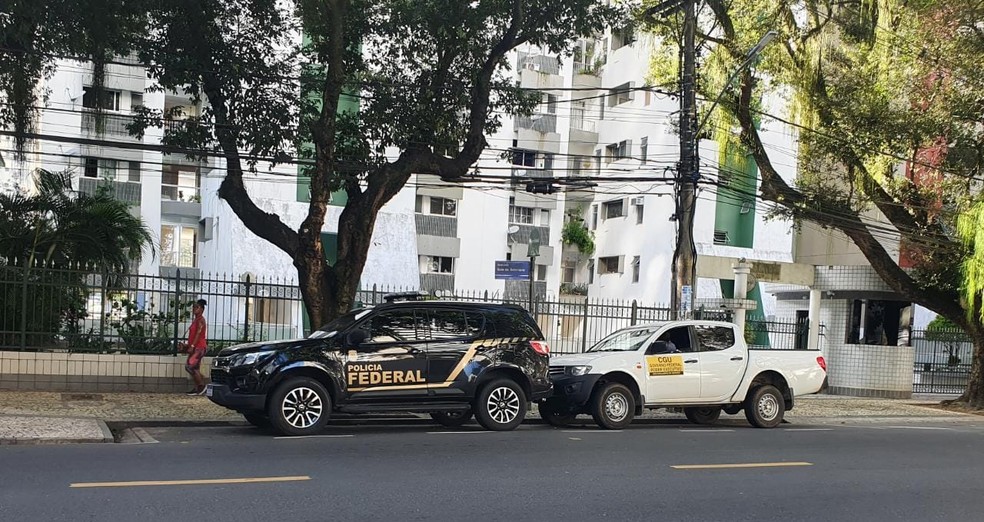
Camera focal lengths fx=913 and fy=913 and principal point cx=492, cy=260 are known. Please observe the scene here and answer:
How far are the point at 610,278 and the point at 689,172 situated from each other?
25.7 meters

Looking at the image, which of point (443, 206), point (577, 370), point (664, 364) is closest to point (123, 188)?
point (443, 206)

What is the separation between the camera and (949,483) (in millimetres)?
10008

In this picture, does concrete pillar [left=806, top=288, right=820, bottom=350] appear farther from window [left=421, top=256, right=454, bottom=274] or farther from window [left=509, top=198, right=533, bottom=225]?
window [left=509, top=198, right=533, bottom=225]

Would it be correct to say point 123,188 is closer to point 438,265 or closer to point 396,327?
point 438,265

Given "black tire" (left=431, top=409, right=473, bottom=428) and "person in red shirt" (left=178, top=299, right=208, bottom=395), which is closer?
"black tire" (left=431, top=409, right=473, bottom=428)

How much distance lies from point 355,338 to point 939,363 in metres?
21.1

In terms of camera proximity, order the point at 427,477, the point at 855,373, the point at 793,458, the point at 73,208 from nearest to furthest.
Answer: the point at 427,477 → the point at 793,458 → the point at 73,208 → the point at 855,373

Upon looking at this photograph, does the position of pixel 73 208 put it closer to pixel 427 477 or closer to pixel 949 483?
pixel 427 477

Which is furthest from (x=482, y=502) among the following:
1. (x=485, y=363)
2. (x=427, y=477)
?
(x=485, y=363)

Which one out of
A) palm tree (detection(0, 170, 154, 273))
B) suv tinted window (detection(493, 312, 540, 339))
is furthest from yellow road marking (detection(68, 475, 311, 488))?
palm tree (detection(0, 170, 154, 273))

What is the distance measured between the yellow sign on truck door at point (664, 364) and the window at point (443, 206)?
941 inches

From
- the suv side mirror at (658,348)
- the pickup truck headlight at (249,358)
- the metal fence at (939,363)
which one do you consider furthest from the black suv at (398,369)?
the metal fence at (939,363)

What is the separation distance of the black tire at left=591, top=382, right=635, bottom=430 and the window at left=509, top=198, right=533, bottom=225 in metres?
26.9

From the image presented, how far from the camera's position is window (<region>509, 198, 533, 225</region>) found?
1607 inches
